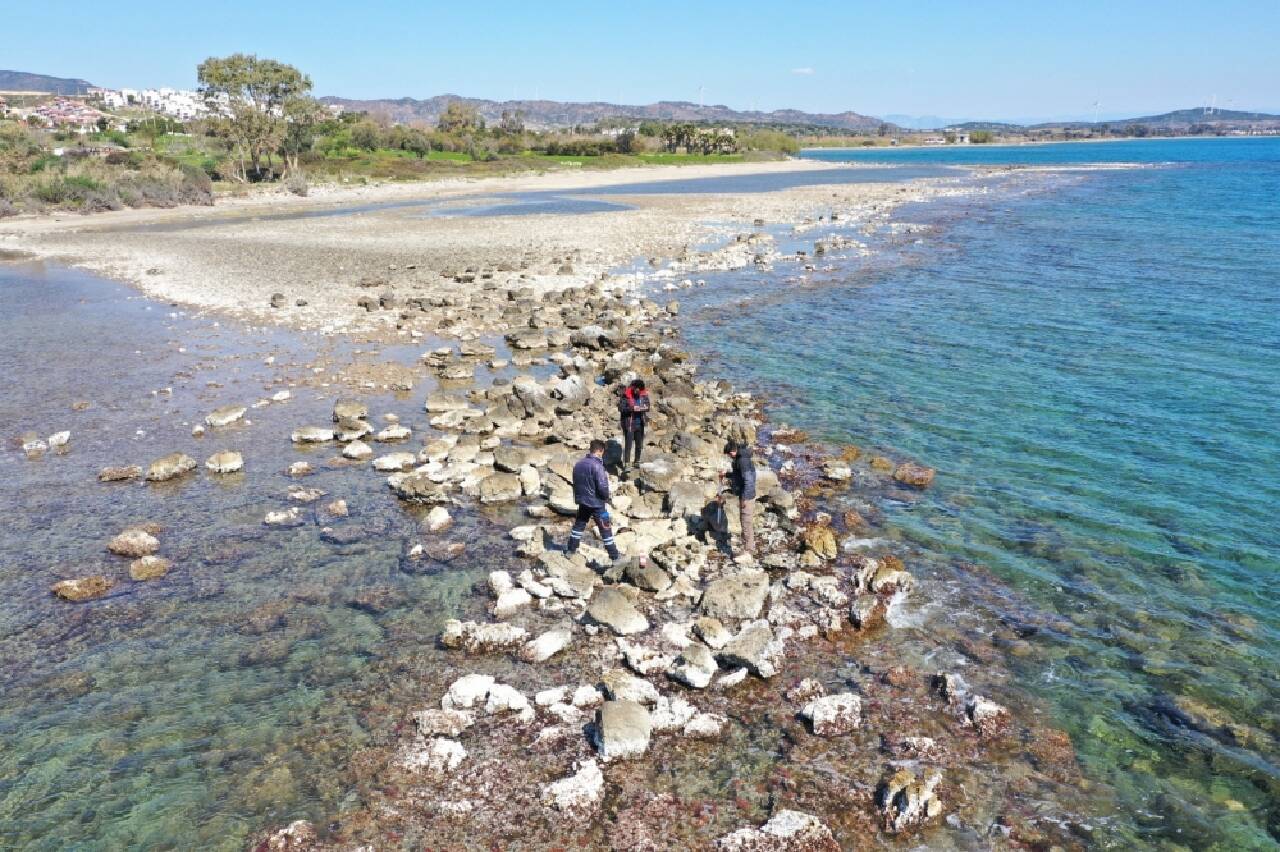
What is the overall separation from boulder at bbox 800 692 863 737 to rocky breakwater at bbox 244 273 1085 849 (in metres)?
0.03

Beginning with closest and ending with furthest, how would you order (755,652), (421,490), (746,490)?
1. (755,652)
2. (746,490)
3. (421,490)

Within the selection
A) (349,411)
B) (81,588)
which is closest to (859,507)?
(349,411)

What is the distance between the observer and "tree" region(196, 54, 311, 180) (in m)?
90.9

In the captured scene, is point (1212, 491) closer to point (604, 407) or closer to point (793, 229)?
point (604, 407)

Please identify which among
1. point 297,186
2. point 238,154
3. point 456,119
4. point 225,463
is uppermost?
point 456,119

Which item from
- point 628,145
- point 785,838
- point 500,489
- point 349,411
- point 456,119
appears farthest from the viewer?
point 628,145

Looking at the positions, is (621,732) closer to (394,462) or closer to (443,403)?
(394,462)

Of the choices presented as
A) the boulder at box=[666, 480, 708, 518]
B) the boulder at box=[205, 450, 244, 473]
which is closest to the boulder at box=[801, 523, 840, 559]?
the boulder at box=[666, 480, 708, 518]

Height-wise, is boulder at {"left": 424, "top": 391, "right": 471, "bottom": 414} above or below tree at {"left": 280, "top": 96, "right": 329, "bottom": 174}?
below

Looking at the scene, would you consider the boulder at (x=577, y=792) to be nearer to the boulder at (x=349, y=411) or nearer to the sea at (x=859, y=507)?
the sea at (x=859, y=507)

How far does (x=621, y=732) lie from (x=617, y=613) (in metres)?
2.88

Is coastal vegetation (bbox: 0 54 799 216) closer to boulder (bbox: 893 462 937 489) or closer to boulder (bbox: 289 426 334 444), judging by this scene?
boulder (bbox: 289 426 334 444)

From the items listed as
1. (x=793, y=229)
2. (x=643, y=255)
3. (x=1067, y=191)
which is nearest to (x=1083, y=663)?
(x=643, y=255)

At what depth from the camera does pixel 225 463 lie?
18.2 metres
